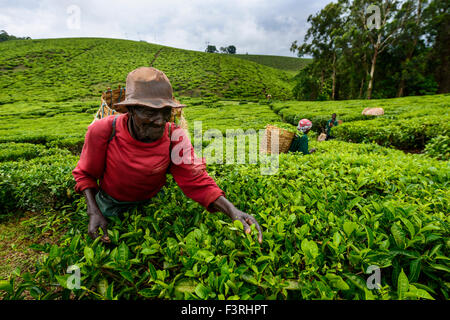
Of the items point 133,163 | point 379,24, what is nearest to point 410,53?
point 379,24

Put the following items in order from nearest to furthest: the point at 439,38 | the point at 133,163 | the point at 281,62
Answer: the point at 133,163
the point at 439,38
the point at 281,62

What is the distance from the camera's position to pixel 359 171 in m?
2.48

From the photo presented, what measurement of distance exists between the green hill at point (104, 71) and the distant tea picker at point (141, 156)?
3773 cm

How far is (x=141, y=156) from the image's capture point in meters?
1.70

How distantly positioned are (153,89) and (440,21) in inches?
1498

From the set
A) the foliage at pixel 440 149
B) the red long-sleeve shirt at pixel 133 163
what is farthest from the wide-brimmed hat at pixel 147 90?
the foliage at pixel 440 149

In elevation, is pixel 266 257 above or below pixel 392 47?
below

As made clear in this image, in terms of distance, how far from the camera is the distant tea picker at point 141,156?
4.83 ft

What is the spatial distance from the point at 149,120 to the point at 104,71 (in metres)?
53.9
